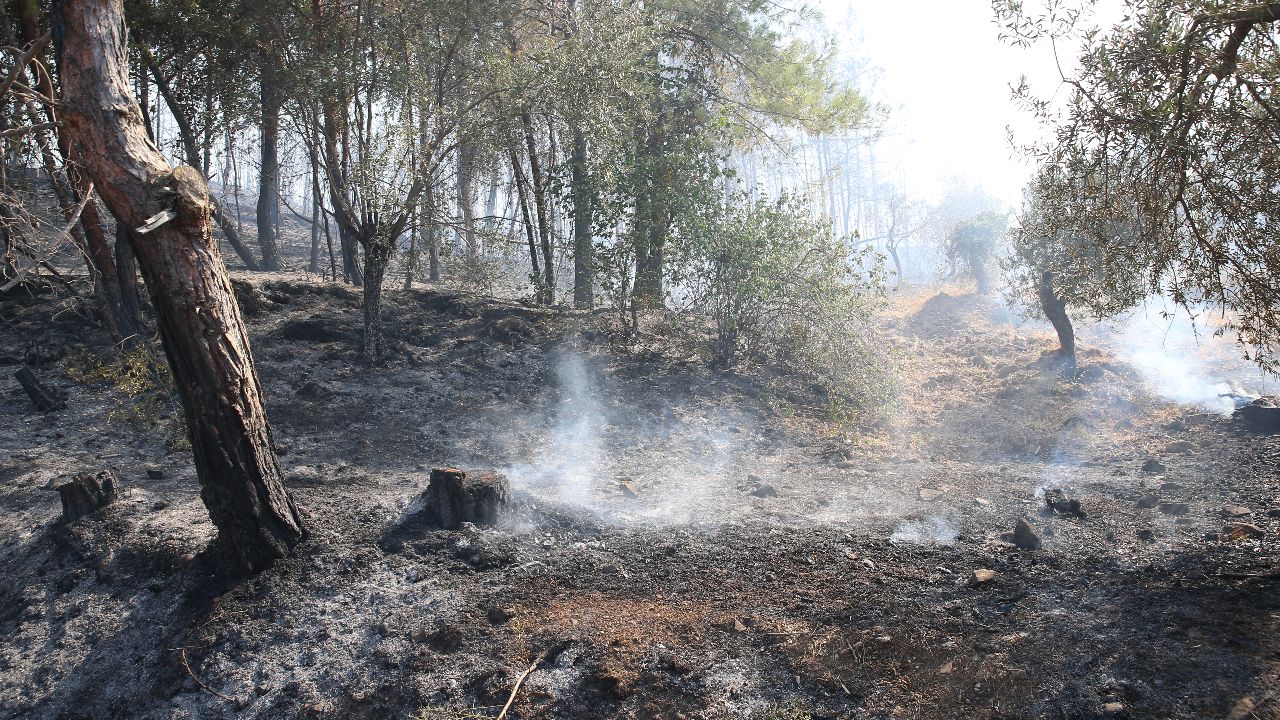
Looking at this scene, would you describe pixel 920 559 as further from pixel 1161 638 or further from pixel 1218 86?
pixel 1218 86

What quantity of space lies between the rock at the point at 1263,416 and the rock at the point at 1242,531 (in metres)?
5.02

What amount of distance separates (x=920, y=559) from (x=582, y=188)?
7347 mm

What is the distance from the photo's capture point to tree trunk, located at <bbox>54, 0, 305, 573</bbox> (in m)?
4.29

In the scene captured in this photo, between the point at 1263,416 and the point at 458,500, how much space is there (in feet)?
33.7

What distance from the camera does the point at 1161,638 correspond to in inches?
143

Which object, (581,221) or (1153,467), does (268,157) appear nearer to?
(581,221)

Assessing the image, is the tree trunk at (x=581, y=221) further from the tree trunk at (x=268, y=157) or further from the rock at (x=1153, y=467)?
the rock at (x=1153, y=467)

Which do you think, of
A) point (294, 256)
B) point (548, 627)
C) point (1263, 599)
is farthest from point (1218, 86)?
point (294, 256)

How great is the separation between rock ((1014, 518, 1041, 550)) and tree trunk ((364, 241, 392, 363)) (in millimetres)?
7591

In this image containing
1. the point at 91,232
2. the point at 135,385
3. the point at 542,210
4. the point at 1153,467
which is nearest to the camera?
the point at 135,385

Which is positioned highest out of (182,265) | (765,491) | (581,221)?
(581,221)

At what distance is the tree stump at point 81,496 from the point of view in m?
5.38

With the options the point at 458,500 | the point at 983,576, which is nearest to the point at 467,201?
the point at 458,500

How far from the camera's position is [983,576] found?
15.3ft
